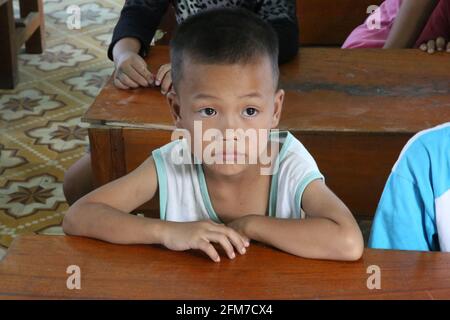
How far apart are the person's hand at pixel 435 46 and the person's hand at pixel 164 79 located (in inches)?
29.7

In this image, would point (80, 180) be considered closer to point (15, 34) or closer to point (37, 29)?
point (15, 34)

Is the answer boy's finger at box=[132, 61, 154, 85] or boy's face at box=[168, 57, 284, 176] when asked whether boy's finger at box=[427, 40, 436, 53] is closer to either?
boy's finger at box=[132, 61, 154, 85]

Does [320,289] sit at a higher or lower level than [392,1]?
lower

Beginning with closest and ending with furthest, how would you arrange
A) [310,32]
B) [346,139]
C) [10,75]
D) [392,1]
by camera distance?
[346,139] → [392,1] → [310,32] → [10,75]

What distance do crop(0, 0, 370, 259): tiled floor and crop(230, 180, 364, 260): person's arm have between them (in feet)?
4.21

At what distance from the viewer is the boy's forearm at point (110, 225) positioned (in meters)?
0.97

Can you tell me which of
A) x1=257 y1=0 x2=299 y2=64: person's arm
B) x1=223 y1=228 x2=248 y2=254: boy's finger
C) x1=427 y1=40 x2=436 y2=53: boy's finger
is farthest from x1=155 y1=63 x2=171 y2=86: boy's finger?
x1=223 y1=228 x2=248 y2=254: boy's finger

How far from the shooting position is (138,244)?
0.96 m

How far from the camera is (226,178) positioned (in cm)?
123

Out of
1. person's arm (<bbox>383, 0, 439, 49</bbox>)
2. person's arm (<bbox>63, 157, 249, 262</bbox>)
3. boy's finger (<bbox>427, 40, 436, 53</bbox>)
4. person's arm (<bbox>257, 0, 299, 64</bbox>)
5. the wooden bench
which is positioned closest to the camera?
person's arm (<bbox>63, 157, 249, 262</bbox>)

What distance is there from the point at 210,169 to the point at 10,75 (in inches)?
96.7

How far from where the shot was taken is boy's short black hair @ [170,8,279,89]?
3.60 feet
